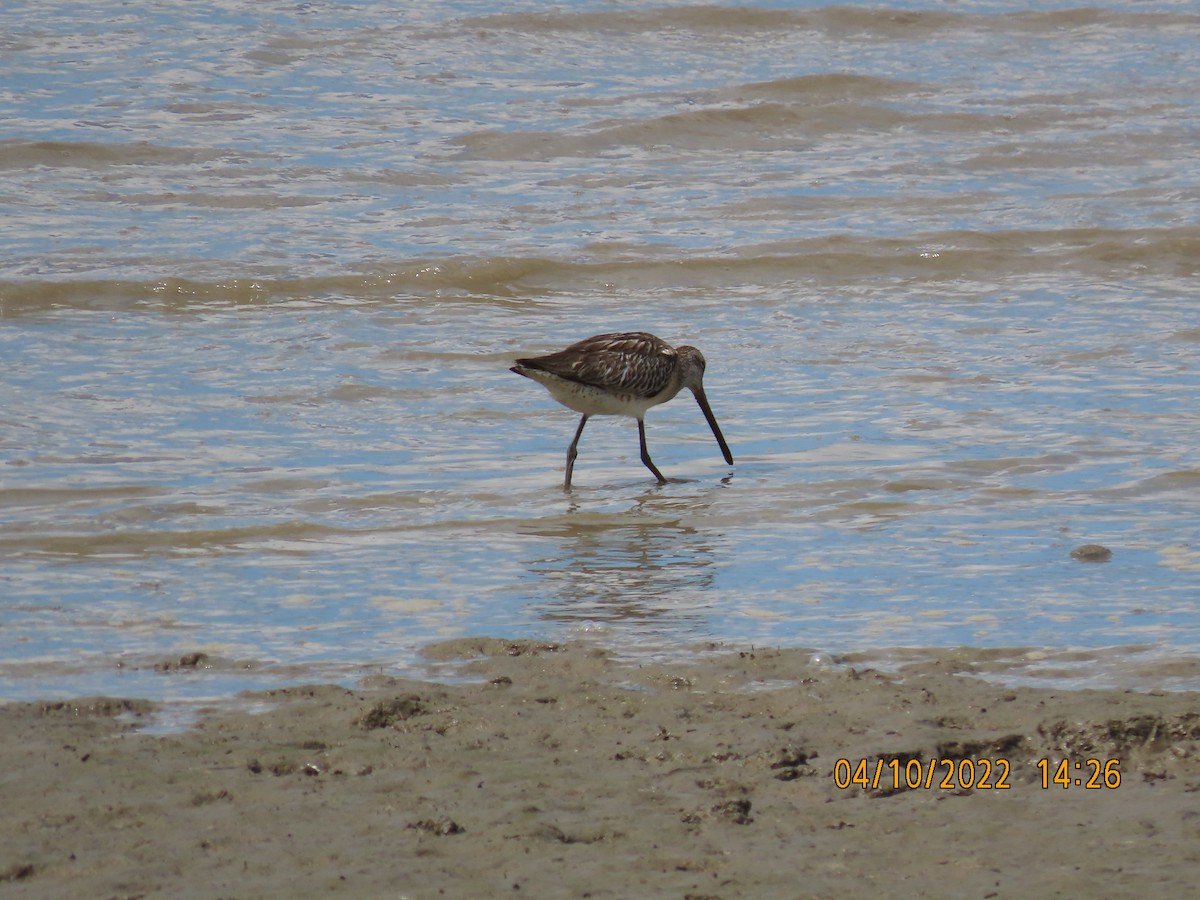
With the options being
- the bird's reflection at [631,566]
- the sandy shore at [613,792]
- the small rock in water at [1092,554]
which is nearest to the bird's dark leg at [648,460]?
the bird's reflection at [631,566]

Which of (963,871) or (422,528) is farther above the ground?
(963,871)

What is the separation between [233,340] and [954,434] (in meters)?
4.80

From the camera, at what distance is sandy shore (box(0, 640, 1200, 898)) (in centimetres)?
378

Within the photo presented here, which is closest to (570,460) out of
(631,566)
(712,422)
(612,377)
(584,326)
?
(612,377)

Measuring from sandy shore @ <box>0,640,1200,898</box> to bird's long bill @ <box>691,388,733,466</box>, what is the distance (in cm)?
360

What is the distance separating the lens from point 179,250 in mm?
13516

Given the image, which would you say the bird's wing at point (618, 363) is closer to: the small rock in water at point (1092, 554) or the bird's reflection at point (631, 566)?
the bird's reflection at point (631, 566)

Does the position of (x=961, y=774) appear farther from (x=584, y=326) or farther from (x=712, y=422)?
(x=584, y=326)

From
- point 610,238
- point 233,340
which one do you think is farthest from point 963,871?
point 610,238

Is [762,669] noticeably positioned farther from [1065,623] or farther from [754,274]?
[754,274]

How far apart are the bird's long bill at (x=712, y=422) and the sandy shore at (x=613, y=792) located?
3598mm

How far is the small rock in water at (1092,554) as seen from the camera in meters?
6.57

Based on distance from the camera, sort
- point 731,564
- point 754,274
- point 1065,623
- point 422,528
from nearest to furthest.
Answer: point 1065,623 < point 731,564 < point 422,528 < point 754,274

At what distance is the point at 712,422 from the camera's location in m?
9.18
